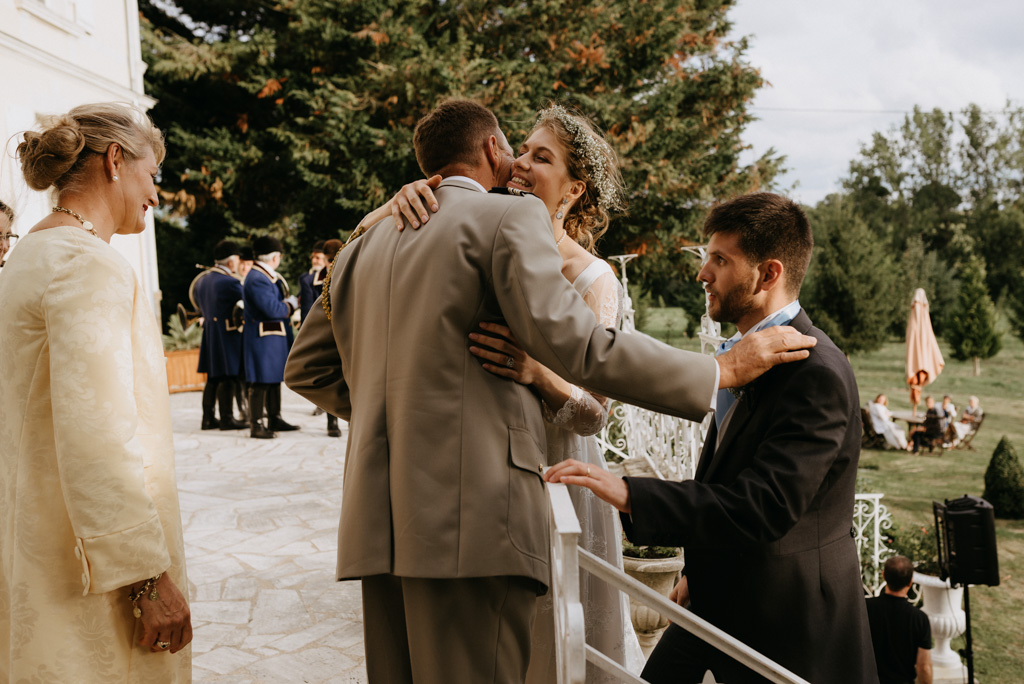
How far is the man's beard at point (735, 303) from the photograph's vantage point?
6.61 feet

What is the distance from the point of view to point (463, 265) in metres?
1.64

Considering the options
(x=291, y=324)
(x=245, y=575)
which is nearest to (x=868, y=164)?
(x=291, y=324)

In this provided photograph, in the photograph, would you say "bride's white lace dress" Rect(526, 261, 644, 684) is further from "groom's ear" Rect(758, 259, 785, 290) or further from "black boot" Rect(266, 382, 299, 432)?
"black boot" Rect(266, 382, 299, 432)

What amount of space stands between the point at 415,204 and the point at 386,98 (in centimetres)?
1682

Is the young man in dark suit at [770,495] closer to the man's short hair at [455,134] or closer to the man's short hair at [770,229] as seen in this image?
the man's short hair at [770,229]

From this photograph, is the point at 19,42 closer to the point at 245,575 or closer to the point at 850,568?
the point at 245,575

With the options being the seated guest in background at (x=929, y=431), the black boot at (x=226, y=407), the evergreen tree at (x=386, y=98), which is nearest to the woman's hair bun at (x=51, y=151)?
the black boot at (x=226, y=407)

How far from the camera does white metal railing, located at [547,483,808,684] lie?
1296 mm

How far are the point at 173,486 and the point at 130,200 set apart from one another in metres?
0.74

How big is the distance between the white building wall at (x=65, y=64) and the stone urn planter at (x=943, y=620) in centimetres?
973

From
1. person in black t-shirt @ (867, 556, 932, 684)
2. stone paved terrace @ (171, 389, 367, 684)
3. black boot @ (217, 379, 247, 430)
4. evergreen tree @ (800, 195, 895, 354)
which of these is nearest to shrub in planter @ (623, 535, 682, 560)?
person in black t-shirt @ (867, 556, 932, 684)

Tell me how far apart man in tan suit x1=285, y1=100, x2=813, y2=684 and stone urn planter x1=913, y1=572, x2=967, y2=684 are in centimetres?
730

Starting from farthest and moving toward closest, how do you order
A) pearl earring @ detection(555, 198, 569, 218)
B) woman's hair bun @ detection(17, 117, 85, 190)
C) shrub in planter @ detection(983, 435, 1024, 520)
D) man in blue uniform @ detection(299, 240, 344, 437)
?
shrub in planter @ detection(983, 435, 1024, 520) < man in blue uniform @ detection(299, 240, 344, 437) < pearl earring @ detection(555, 198, 569, 218) < woman's hair bun @ detection(17, 117, 85, 190)

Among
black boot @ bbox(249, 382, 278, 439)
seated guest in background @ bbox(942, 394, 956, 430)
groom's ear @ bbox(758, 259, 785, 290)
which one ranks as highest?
groom's ear @ bbox(758, 259, 785, 290)
